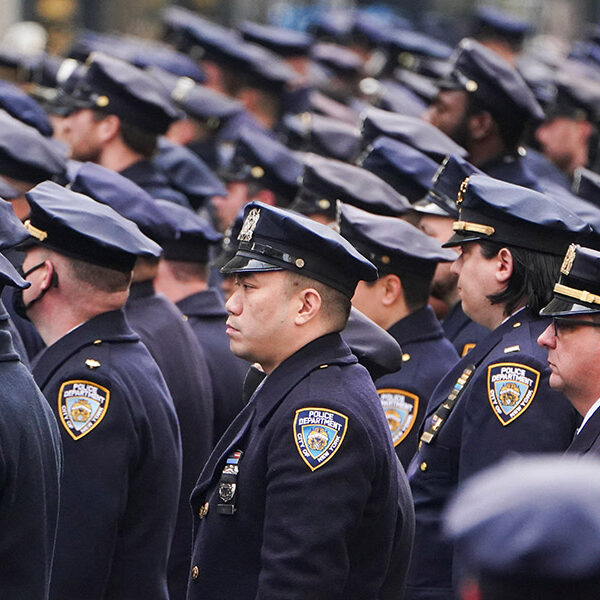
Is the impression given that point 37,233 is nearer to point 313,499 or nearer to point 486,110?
point 313,499

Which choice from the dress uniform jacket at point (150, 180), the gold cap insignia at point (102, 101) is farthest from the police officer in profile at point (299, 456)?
the gold cap insignia at point (102, 101)

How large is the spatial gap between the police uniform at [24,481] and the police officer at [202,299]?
1.94 metres

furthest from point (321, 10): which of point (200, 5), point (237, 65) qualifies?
point (237, 65)

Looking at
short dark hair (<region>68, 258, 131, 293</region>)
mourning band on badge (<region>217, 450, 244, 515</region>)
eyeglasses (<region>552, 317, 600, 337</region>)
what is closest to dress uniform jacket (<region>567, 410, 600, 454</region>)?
eyeglasses (<region>552, 317, 600, 337</region>)

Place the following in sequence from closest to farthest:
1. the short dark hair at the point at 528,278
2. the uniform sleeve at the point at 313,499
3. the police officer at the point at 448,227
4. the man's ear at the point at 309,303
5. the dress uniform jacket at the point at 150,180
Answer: the uniform sleeve at the point at 313,499
the man's ear at the point at 309,303
the short dark hair at the point at 528,278
the police officer at the point at 448,227
the dress uniform jacket at the point at 150,180

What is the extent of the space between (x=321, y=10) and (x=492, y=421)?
51.4 ft

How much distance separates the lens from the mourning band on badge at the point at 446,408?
435 centimetres

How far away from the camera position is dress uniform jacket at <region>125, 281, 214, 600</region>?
4.96 metres

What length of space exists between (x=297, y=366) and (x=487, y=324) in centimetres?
98

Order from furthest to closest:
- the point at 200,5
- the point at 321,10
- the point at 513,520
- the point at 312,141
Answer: the point at 200,5 < the point at 321,10 < the point at 312,141 < the point at 513,520

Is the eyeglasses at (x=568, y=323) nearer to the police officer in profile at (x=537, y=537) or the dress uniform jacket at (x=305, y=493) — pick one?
the dress uniform jacket at (x=305, y=493)

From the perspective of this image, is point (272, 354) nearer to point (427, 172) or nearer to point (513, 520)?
point (513, 520)

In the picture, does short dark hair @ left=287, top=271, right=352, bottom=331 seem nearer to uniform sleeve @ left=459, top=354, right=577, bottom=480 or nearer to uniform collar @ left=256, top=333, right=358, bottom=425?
uniform collar @ left=256, top=333, right=358, bottom=425

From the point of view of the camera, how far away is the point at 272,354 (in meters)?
3.77
